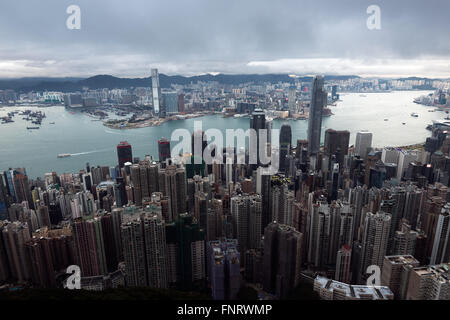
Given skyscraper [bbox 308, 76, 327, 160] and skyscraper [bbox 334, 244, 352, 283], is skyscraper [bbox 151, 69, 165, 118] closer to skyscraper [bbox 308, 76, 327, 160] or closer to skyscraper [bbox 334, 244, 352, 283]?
skyscraper [bbox 308, 76, 327, 160]

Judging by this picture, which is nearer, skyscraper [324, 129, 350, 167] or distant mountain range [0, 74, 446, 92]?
distant mountain range [0, 74, 446, 92]

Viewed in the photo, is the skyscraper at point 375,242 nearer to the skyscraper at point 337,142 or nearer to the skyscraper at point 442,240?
the skyscraper at point 442,240

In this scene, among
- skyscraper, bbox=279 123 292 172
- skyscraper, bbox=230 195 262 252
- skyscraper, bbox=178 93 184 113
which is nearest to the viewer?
skyscraper, bbox=230 195 262 252

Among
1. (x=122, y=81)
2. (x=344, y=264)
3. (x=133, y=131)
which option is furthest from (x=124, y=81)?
(x=344, y=264)

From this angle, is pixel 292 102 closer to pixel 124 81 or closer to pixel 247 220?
pixel 124 81

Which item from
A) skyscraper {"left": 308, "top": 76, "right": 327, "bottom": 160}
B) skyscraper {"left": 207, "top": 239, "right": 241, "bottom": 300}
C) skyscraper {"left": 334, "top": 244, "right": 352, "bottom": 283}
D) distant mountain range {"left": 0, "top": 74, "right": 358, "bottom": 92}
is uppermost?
distant mountain range {"left": 0, "top": 74, "right": 358, "bottom": 92}

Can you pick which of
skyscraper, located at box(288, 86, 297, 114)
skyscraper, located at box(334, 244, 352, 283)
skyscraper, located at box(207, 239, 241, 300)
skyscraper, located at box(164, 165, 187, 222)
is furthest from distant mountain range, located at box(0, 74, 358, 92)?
skyscraper, located at box(334, 244, 352, 283)

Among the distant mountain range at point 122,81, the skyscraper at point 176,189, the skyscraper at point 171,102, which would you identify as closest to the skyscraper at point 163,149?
the distant mountain range at point 122,81
